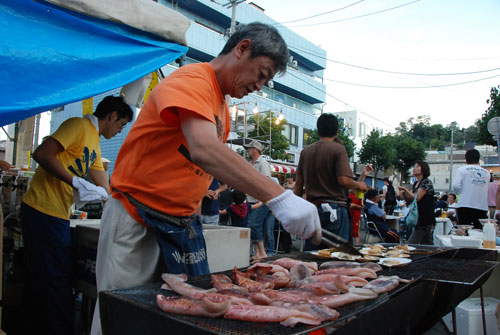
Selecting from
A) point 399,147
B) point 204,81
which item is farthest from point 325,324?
point 399,147

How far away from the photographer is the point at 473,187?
623 centimetres

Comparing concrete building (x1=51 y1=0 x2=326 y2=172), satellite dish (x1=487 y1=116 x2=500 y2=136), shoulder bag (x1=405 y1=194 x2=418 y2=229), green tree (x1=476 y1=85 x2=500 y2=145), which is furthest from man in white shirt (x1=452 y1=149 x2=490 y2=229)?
concrete building (x1=51 y1=0 x2=326 y2=172)

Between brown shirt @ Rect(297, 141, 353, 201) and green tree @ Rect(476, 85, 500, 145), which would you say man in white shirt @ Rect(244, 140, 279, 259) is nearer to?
brown shirt @ Rect(297, 141, 353, 201)

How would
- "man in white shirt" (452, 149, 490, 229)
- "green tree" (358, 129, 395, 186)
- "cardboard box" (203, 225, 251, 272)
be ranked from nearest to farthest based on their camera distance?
"cardboard box" (203, 225, 251, 272) → "man in white shirt" (452, 149, 490, 229) → "green tree" (358, 129, 395, 186)

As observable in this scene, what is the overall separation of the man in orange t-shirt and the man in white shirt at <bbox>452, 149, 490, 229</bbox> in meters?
5.83

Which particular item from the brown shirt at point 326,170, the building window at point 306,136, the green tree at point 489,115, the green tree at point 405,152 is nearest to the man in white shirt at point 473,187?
the brown shirt at point 326,170

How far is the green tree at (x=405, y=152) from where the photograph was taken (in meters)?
37.0

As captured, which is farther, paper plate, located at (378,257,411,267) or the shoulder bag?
the shoulder bag

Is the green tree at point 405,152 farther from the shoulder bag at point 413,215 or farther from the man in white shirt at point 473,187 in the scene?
the shoulder bag at point 413,215

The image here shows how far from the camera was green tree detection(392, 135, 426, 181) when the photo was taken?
1457 inches

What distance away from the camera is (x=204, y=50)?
2370 centimetres

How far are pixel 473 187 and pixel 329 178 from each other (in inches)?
146

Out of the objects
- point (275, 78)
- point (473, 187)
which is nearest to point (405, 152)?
point (275, 78)

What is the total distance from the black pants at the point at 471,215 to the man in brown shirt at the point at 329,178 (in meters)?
3.46
